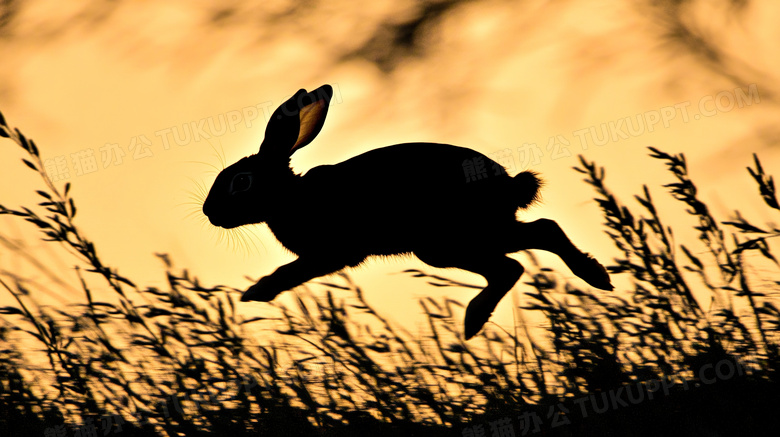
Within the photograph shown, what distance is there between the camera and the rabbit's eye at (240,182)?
3.60m

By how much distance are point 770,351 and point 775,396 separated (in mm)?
208

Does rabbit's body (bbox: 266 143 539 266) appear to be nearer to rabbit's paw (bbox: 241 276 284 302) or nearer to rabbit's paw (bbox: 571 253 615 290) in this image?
rabbit's paw (bbox: 241 276 284 302)

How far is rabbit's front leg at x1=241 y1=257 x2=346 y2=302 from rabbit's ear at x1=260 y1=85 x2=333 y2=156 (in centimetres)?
64

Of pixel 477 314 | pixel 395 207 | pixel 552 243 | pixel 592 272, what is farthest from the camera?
pixel 552 243

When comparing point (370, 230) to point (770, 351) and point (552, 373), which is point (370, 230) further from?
point (770, 351)

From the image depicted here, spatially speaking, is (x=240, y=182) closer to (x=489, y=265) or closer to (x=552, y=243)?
(x=489, y=265)

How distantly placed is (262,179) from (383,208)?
0.65 m

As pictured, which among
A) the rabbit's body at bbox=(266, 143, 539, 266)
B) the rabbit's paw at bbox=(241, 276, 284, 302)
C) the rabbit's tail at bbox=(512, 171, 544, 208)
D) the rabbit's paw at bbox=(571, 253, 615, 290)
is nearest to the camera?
the rabbit's paw at bbox=(241, 276, 284, 302)

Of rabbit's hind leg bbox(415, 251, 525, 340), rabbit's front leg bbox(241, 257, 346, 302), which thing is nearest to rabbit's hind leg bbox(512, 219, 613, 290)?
rabbit's hind leg bbox(415, 251, 525, 340)

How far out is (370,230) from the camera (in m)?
3.40

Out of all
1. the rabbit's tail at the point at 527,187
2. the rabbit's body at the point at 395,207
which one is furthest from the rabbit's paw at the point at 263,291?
the rabbit's tail at the point at 527,187

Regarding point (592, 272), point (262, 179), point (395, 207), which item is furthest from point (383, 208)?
point (592, 272)

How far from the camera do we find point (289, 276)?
320cm

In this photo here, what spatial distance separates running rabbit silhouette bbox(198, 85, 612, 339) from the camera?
3.39m
